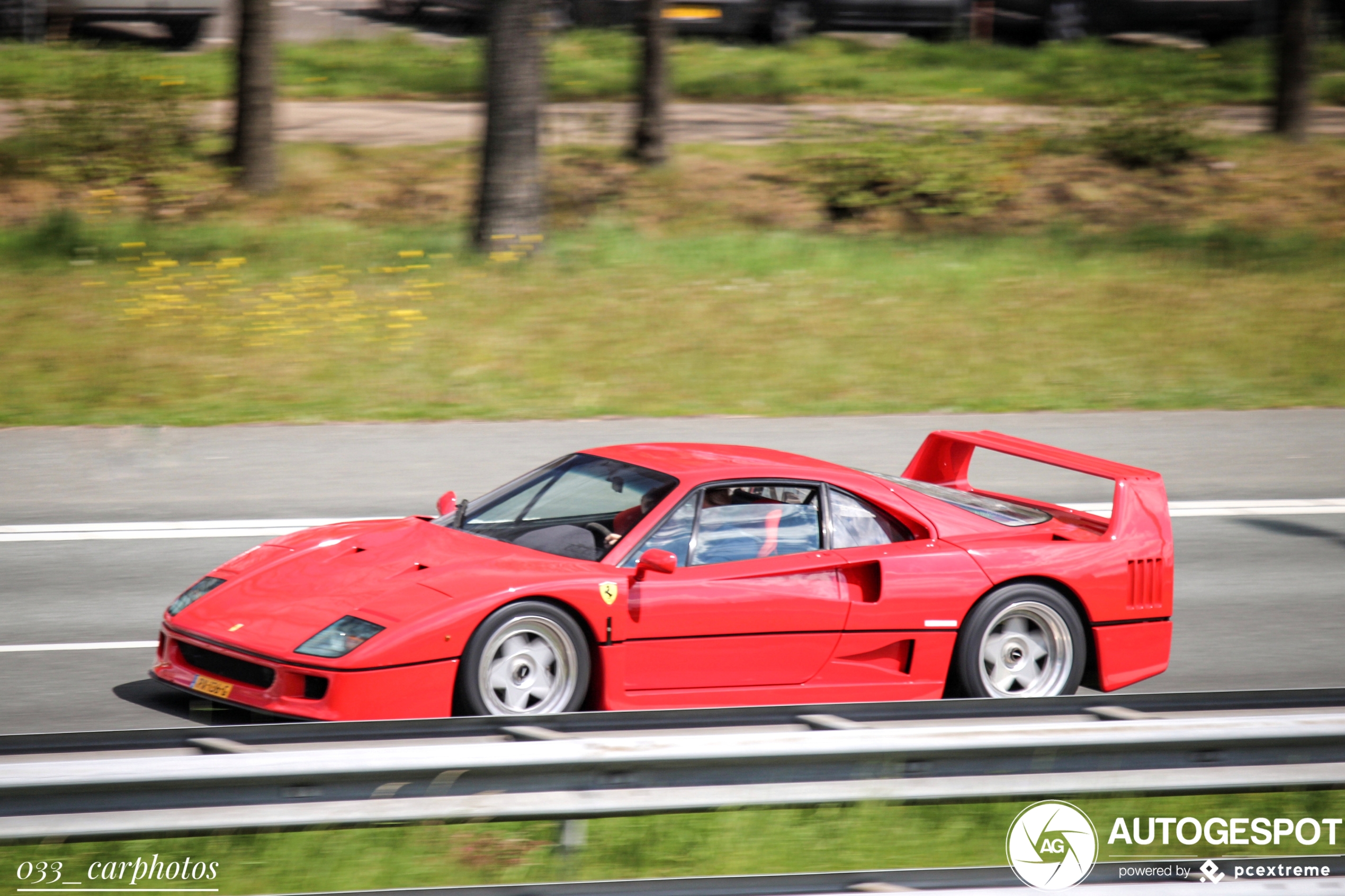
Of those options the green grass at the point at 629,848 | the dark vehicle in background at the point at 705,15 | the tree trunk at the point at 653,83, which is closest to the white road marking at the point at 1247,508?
the green grass at the point at 629,848

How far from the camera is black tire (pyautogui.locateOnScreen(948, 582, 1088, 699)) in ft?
20.4

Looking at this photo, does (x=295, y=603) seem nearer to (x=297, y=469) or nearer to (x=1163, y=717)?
(x=1163, y=717)

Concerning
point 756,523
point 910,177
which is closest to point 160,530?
point 756,523

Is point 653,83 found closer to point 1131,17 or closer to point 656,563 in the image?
point 1131,17

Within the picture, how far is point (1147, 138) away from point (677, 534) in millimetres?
15850

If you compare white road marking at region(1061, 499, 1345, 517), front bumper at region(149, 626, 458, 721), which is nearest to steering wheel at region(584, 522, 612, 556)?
front bumper at region(149, 626, 458, 721)

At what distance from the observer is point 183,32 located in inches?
941

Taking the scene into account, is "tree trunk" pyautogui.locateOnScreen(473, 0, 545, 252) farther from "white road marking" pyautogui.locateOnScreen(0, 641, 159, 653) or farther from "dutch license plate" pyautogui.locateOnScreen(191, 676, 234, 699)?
"dutch license plate" pyautogui.locateOnScreen(191, 676, 234, 699)

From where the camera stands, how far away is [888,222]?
1803 cm

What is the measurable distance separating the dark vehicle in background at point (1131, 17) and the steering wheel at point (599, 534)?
23.0 m

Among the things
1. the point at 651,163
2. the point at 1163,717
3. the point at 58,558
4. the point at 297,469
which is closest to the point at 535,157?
the point at 651,163

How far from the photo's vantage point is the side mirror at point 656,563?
5699 millimetres

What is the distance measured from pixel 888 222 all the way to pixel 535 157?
198 inches

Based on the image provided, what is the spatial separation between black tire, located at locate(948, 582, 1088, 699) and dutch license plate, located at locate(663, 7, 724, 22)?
66.8 feet
